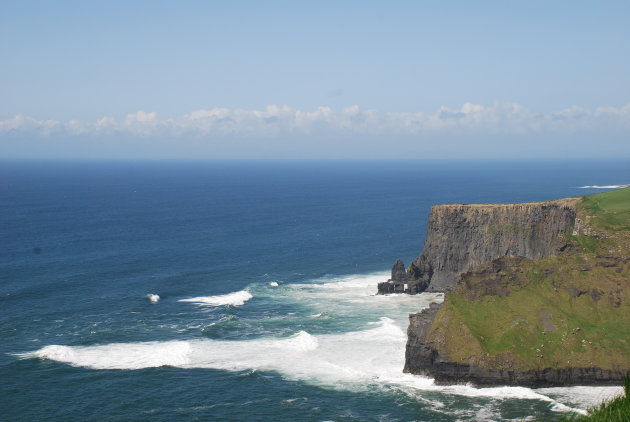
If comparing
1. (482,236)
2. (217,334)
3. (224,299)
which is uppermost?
(482,236)

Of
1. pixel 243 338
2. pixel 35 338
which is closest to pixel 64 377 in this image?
pixel 35 338

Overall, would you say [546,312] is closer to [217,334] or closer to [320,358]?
[320,358]

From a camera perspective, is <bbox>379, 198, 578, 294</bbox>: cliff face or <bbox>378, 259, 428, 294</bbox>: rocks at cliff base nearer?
<bbox>379, 198, 578, 294</bbox>: cliff face

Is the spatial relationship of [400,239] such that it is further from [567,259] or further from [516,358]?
[516,358]

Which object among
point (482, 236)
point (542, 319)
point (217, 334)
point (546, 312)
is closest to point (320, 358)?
point (217, 334)

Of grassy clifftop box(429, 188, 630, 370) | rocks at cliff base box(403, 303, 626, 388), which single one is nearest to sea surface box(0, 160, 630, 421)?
rocks at cliff base box(403, 303, 626, 388)

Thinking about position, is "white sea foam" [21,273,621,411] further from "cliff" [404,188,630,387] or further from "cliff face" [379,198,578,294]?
"cliff face" [379,198,578,294]
